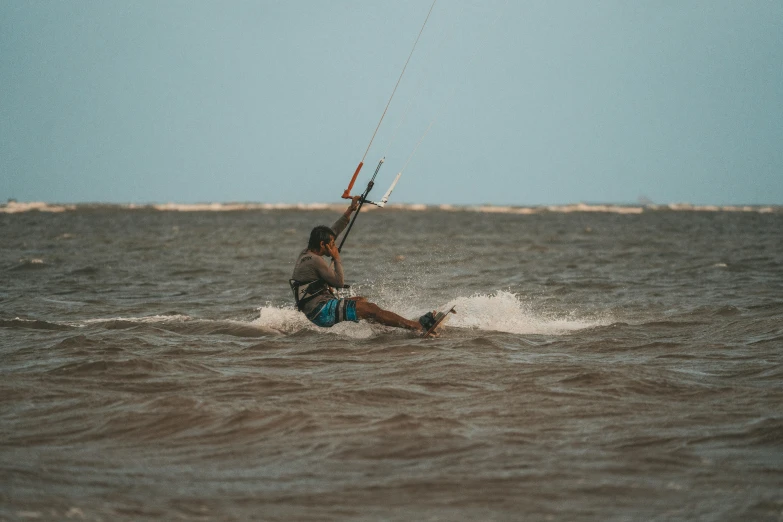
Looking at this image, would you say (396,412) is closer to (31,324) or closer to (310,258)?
(310,258)

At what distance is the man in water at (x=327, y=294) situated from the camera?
11883 millimetres

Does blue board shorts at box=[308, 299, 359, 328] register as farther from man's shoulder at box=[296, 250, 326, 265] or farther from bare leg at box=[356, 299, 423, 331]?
man's shoulder at box=[296, 250, 326, 265]

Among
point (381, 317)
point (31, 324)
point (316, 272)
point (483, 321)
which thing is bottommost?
point (31, 324)

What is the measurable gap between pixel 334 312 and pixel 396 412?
16.0 ft

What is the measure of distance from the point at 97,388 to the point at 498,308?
6695 mm

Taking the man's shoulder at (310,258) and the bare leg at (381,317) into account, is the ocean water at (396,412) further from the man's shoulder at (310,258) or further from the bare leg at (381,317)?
the man's shoulder at (310,258)

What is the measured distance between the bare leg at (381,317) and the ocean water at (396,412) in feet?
0.90

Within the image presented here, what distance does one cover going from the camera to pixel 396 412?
7.32 meters

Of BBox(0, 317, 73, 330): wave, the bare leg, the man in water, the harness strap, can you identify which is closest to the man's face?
the man in water

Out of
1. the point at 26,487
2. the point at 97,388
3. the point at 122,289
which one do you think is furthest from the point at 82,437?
the point at 122,289

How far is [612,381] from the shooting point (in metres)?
8.48

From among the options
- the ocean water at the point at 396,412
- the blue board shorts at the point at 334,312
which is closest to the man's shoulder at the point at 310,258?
the blue board shorts at the point at 334,312

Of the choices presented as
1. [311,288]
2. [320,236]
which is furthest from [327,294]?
[320,236]

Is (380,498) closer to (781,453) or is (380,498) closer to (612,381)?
(781,453)
